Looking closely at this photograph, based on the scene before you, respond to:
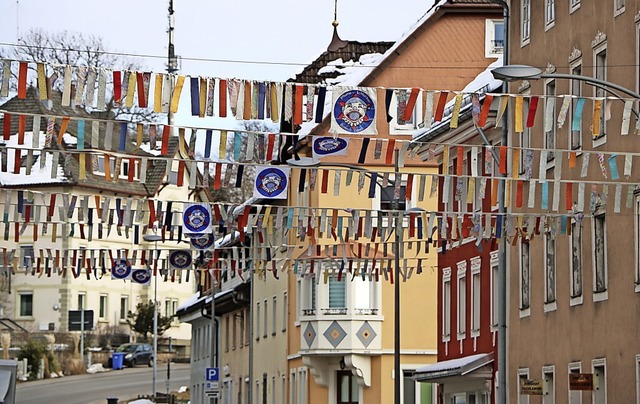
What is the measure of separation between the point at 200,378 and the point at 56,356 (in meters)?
19.5

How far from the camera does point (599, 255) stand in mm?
A: 36344

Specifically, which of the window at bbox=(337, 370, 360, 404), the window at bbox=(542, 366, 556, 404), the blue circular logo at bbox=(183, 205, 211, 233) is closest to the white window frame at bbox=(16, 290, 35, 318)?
the window at bbox=(337, 370, 360, 404)

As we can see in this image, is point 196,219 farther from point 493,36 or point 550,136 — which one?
point 493,36

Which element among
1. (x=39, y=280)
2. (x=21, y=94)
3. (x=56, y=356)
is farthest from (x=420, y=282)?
(x=39, y=280)

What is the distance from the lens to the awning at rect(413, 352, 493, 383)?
4438 cm

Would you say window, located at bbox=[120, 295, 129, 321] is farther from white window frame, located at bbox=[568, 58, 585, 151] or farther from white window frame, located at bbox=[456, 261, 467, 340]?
white window frame, located at bbox=[568, 58, 585, 151]

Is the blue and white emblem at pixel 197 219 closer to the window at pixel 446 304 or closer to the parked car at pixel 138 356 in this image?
the window at pixel 446 304

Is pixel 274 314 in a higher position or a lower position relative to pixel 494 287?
higher

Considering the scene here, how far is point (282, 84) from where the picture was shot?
25891mm

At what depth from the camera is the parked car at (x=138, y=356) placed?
109688 mm

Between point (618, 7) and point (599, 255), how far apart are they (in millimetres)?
4820

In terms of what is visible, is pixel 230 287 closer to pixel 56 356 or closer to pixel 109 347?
pixel 56 356

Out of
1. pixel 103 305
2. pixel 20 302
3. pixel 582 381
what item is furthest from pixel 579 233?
pixel 103 305

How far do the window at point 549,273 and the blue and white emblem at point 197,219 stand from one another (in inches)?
288
